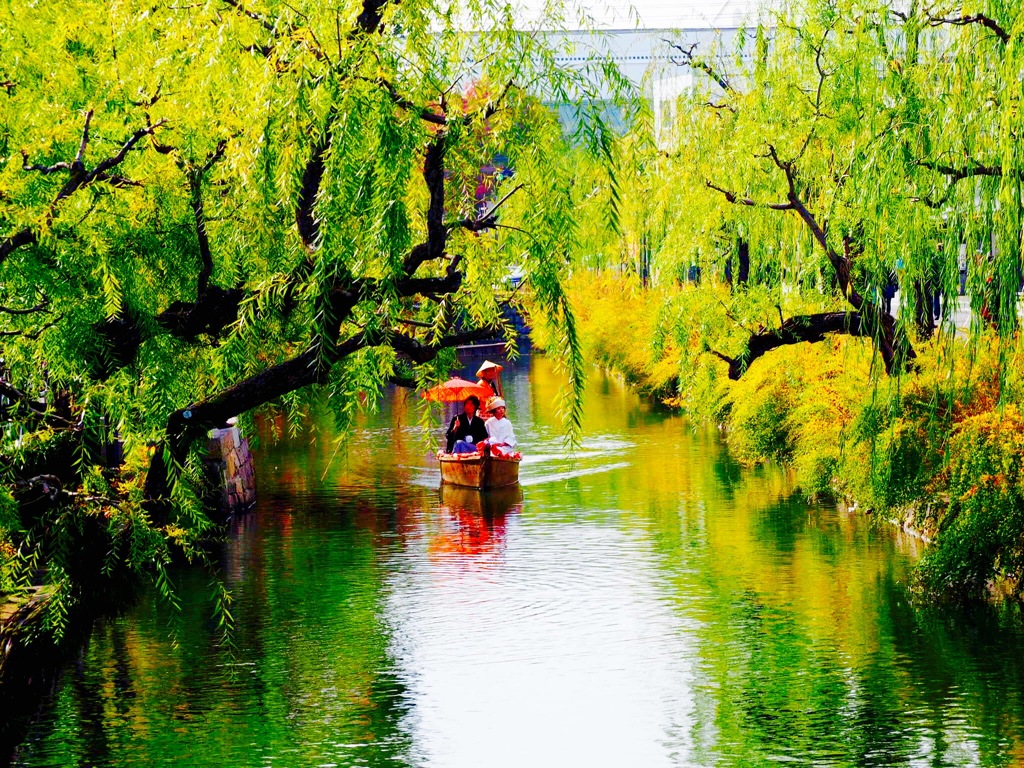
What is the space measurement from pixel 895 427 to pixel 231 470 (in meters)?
9.10

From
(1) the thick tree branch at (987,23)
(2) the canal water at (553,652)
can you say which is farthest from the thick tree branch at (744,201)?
(1) the thick tree branch at (987,23)

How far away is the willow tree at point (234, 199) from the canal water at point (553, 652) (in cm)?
90

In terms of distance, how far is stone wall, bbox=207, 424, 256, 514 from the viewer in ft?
58.3

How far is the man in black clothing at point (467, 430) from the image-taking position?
20922 millimetres

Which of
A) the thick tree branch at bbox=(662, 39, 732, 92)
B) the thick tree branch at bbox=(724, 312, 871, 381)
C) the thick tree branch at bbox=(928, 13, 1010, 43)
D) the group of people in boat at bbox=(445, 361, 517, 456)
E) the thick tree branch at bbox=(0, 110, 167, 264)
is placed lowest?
the group of people in boat at bbox=(445, 361, 517, 456)

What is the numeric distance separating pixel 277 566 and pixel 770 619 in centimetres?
567

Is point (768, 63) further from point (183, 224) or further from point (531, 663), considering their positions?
point (183, 224)

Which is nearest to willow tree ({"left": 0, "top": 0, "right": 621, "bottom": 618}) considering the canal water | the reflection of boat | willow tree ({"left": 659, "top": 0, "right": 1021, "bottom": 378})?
the canal water

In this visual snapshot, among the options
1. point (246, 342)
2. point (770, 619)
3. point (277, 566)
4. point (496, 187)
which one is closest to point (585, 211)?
point (496, 187)

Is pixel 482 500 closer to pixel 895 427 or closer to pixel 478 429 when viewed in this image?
pixel 478 429

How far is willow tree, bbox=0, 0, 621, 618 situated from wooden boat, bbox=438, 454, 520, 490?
41.7 feet

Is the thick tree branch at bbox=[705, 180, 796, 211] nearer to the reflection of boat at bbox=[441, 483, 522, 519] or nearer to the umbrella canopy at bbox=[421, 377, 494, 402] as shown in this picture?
the reflection of boat at bbox=[441, 483, 522, 519]

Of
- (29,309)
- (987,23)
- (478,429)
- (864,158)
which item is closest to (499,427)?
(478,429)

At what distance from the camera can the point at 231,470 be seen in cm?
1850
